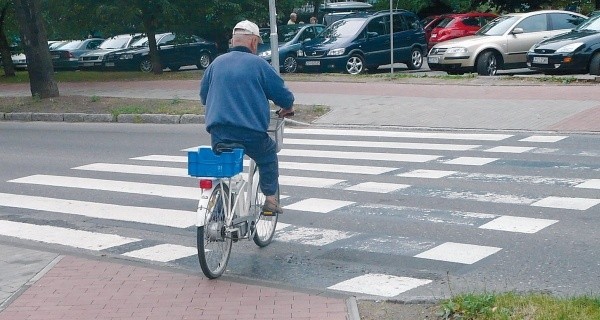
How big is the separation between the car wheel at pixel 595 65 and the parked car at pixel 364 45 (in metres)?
7.60

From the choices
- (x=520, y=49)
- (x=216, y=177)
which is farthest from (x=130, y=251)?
(x=520, y=49)

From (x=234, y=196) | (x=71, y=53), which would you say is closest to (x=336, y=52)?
(x=71, y=53)

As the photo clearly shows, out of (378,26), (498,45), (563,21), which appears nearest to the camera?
(498,45)

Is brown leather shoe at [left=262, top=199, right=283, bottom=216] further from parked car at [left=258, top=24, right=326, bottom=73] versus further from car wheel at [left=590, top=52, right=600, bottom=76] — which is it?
parked car at [left=258, top=24, right=326, bottom=73]

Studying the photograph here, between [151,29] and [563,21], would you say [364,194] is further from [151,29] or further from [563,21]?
[151,29]

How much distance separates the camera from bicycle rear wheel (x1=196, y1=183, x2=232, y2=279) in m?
7.11

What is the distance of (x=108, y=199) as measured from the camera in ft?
35.8

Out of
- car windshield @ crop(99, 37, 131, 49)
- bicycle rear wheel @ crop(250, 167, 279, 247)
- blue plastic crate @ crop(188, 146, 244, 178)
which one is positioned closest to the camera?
blue plastic crate @ crop(188, 146, 244, 178)

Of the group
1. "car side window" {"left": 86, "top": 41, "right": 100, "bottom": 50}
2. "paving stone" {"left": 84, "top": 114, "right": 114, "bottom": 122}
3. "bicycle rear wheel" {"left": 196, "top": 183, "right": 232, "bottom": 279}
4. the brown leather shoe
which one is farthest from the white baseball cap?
"car side window" {"left": 86, "top": 41, "right": 100, "bottom": 50}

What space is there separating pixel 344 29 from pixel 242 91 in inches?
830

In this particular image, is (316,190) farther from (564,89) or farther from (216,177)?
(564,89)

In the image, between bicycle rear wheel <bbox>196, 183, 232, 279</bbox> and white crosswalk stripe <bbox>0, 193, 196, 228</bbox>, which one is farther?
white crosswalk stripe <bbox>0, 193, 196, 228</bbox>

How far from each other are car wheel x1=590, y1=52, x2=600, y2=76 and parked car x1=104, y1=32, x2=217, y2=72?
15.7 metres

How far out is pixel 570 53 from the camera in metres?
21.5
